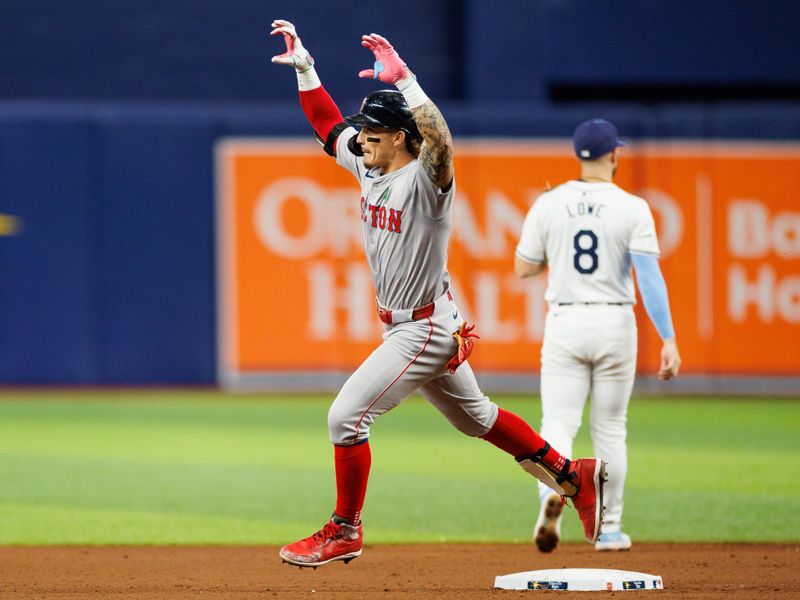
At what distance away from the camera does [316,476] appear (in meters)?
9.37

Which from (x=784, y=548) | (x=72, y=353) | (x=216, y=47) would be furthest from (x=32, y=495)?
(x=216, y=47)

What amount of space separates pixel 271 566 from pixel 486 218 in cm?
911

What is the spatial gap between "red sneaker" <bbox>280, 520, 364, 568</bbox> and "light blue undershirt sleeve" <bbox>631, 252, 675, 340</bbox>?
1.89 meters

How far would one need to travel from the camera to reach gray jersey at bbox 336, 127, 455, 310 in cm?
523

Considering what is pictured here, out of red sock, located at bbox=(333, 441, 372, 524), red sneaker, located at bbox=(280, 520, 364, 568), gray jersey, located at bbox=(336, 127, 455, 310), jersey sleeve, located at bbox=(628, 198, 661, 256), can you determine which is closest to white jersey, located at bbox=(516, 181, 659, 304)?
jersey sleeve, located at bbox=(628, 198, 661, 256)

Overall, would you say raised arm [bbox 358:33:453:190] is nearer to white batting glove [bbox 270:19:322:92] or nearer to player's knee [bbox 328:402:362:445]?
white batting glove [bbox 270:19:322:92]

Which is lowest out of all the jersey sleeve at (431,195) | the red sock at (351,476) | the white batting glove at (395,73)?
the red sock at (351,476)

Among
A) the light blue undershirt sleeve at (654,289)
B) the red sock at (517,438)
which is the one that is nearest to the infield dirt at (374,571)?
the red sock at (517,438)

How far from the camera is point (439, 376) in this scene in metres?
5.44

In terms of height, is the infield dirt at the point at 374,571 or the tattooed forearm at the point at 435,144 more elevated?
the tattooed forearm at the point at 435,144

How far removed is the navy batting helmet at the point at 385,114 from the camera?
5238 mm

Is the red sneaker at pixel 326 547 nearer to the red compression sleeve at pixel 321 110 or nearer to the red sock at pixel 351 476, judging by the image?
the red sock at pixel 351 476

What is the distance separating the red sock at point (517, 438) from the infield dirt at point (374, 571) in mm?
561

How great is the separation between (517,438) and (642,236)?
1.35 m
